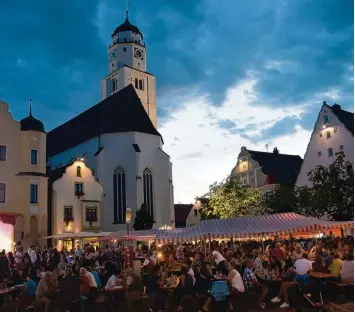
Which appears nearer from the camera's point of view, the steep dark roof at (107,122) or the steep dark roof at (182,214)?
the steep dark roof at (107,122)

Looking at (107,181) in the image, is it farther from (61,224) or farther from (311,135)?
(311,135)

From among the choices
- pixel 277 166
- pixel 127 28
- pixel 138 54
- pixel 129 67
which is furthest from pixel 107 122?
pixel 127 28

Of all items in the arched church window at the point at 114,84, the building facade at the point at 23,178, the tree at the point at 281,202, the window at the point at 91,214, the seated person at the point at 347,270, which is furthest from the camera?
the arched church window at the point at 114,84

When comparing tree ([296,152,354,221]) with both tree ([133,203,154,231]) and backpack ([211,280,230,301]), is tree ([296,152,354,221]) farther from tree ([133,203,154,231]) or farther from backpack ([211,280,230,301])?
backpack ([211,280,230,301])

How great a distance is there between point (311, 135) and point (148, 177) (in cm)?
1636

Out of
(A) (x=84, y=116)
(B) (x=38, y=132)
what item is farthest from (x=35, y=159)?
(A) (x=84, y=116)

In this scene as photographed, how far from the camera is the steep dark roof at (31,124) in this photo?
3862 centimetres

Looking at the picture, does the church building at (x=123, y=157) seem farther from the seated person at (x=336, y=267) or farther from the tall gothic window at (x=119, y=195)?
the seated person at (x=336, y=267)

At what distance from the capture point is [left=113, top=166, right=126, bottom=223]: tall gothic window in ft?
152

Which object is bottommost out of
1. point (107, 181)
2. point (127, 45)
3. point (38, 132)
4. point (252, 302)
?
point (252, 302)

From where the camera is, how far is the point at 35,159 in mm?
38562

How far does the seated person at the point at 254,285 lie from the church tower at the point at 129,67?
5510 cm

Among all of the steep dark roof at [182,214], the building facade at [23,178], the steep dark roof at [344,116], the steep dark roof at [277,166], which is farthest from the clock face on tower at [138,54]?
the building facade at [23,178]

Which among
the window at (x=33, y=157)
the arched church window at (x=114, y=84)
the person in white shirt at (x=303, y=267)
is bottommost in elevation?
the person in white shirt at (x=303, y=267)
